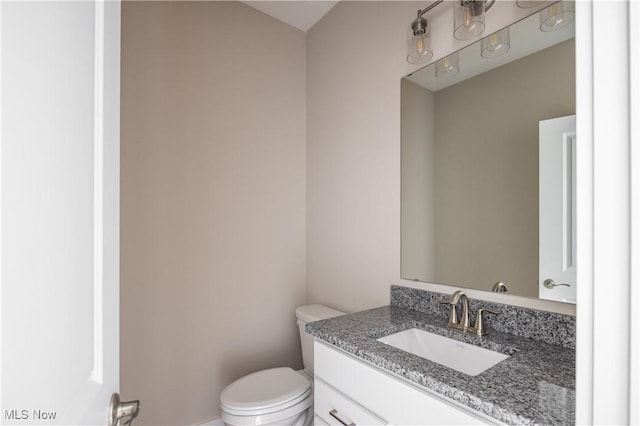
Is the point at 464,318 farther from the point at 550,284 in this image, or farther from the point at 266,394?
the point at 266,394

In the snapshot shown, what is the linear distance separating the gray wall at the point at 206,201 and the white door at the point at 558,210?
1.44 metres

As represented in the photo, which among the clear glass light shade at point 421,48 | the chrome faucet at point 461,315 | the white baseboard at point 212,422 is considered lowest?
the white baseboard at point 212,422

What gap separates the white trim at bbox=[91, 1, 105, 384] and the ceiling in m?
1.67

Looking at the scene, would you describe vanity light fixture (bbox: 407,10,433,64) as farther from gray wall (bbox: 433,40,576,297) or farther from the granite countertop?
the granite countertop

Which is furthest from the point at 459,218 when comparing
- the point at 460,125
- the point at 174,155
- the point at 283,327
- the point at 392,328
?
the point at 174,155

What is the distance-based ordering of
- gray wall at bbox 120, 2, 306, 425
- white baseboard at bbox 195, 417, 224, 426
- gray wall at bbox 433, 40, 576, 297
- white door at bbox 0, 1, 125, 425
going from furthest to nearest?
1. white baseboard at bbox 195, 417, 224, 426
2. gray wall at bbox 120, 2, 306, 425
3. gray wall at bbox 433, 40, 576, 297
4. white door at bbox 0, 1, 125, 425

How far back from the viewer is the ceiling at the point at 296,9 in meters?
2.00

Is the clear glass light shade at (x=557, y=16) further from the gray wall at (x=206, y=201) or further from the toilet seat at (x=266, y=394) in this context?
the toilet seat at (x=266, y=394)

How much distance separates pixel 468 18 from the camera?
1.24m

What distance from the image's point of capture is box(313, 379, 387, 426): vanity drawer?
1.01 meters

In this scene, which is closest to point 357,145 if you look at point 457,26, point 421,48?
point 421,48
